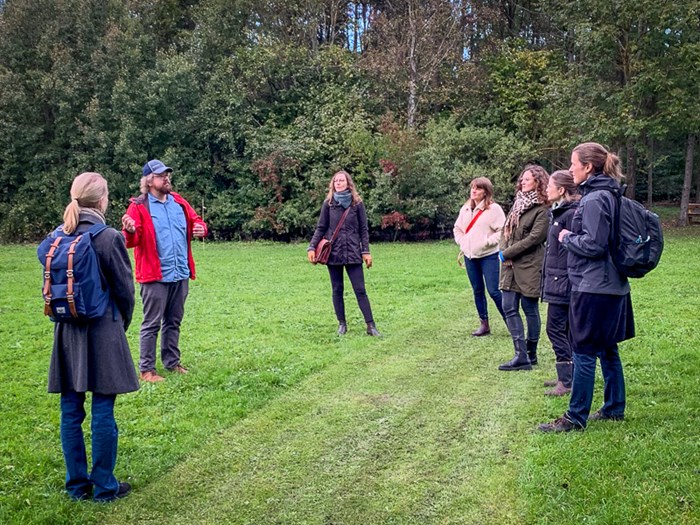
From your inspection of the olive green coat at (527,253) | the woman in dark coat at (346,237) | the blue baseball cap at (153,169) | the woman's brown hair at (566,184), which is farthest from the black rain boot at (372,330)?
the woman's brown hair at (566,184)

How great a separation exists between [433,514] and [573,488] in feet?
2.89

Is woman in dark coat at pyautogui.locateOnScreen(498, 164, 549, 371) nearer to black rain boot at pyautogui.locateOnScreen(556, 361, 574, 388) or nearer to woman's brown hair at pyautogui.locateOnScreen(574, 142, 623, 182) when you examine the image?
black rain boot at pyautogui.locateOnScreen(556, 361, 574, 388)

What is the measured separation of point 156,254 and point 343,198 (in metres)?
2.81

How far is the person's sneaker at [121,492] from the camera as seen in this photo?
13.8 feet

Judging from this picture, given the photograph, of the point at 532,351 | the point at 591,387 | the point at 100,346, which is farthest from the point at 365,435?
the point at 532,351

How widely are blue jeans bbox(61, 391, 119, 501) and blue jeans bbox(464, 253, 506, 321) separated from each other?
5.08 metres

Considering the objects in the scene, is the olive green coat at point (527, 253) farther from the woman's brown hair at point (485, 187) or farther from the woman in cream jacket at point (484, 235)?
the woman's brown hair at point (485, 187)

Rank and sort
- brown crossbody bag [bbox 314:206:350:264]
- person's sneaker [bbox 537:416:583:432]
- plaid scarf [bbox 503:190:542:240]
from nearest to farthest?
person's sneaker [bbox 537:416:583:432] → plaid scarf [bbox 503:190:542:240] → brown crossbody bag [bbox 314:206:350:264]

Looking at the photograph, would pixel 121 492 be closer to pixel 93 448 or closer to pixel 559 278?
pixel 93 448

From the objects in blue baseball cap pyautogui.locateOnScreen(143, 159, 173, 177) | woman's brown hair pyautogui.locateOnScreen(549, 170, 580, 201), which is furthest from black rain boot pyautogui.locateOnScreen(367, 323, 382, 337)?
woman's brown hair pyautogui.locateOnScreen(549, 170, 580, 201)

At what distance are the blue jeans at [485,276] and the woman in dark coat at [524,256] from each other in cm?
100

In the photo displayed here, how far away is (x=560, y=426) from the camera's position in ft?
16.8

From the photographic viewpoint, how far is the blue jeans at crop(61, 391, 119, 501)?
4.21 m

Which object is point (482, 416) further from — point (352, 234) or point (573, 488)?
point (352, 234)
